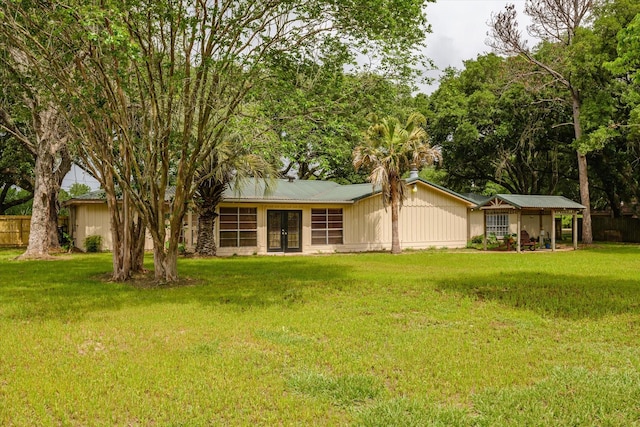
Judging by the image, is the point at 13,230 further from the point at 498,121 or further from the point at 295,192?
the point at 498,121

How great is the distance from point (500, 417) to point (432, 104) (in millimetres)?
28068

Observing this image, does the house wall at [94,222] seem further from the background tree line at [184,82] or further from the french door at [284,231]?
the background tree line at [184,82]

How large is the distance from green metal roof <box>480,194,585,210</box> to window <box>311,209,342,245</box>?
6.96 meters

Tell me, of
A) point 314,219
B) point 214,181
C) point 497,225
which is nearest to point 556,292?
point 214,181

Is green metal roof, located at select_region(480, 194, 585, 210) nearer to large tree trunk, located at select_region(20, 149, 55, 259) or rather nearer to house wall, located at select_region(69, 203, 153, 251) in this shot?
house wall, located at select_region(69, 203, 153, 251)

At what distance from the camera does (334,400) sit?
4.16 m

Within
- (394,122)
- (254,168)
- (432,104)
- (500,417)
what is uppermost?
(432,104)

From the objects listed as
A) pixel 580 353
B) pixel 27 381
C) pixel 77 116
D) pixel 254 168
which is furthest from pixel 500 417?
pixel 254 168

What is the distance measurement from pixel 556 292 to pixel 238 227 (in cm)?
1314

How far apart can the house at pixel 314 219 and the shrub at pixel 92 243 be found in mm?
372

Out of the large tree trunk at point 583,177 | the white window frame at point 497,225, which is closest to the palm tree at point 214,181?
the white window frame at point 497,225

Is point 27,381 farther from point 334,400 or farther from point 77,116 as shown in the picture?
point 77,116

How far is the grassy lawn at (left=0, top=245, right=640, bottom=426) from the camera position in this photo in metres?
3.96

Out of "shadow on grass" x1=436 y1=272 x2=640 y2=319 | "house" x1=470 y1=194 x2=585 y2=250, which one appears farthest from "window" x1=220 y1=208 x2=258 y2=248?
"house" x1=470 y1=194 x2=585 y2=250
